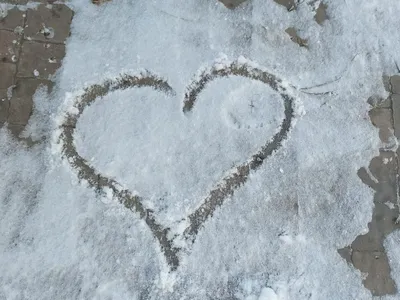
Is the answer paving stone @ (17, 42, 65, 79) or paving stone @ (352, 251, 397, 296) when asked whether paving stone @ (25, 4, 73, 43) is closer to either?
paving stone @ (17, 42, 65, 79)

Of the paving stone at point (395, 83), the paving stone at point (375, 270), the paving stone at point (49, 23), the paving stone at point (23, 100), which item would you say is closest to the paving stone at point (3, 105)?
the paving stone at point (23, 100)

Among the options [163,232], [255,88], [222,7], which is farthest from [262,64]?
[163,232]

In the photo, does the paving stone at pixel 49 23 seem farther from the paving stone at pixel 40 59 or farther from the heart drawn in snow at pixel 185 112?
the heart drawn in snow at pixel 185 112

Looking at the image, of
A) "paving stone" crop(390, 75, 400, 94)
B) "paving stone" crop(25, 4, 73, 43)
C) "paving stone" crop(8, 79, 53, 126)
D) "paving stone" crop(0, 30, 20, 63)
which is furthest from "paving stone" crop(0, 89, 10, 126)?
"paving stone" crop(390, 75, 400, 94)

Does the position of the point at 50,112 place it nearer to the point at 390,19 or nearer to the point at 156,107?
the point at 156,107

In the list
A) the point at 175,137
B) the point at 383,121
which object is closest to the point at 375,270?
the point at 383,121
